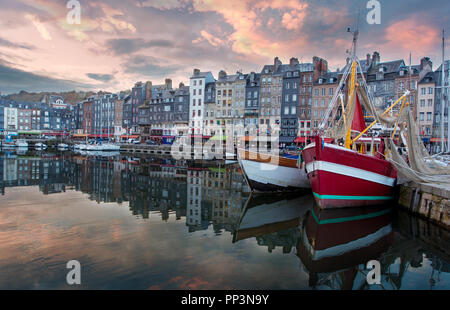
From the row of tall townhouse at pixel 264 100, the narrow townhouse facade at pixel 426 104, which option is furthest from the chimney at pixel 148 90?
the narrow townhouse facade at pixel 426 104

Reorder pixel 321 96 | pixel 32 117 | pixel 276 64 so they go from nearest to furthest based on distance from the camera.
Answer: pixel 321 96 → pixel 276 64 → pixel 32 117

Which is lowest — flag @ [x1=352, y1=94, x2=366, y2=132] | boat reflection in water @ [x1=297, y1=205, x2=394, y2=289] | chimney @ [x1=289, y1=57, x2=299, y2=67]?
boat reflection in water @ [x1=297, y1=205, x2=394, y2=289]

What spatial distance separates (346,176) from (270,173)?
Result: 5.83m

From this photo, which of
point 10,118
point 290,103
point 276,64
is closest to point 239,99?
point 276,64

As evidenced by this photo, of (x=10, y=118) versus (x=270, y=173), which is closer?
(x=270, y=173)

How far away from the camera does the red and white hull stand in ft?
50.4

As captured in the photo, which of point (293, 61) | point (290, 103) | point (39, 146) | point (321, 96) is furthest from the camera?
point (39, 146)

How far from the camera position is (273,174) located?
20656mm

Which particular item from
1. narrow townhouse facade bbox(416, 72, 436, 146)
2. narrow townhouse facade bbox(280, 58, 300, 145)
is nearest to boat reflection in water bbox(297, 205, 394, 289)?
narrow townhouse facade bbox(416, 72, 436, 146)

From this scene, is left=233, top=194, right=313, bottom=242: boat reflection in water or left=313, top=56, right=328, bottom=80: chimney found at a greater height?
left=313, top=56, right=328, bottom=80: chimney

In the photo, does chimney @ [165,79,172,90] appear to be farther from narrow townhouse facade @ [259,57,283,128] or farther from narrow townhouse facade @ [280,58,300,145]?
narrow townhouse facade @ [280,58,300,145]

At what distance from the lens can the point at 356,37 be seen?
17.4 meters

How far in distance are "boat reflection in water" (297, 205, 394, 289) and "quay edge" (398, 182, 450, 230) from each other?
1.23 metres

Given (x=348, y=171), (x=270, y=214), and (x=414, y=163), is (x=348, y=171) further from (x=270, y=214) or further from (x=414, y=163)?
(x=270, y=214)
